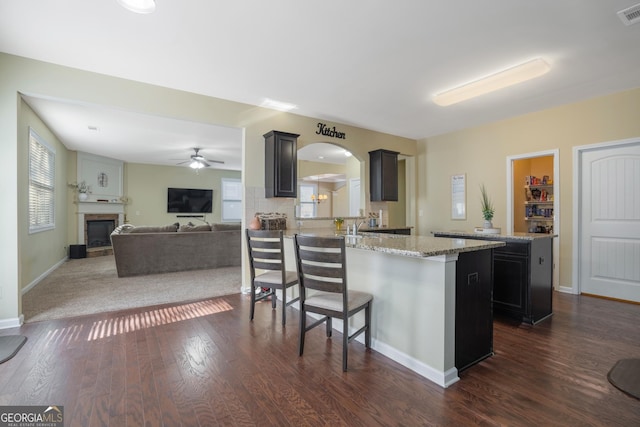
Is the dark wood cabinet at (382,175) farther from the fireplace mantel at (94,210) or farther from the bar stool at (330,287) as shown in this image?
the fireplace mantel at (94,210)

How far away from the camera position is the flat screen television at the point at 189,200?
9305 millimetres

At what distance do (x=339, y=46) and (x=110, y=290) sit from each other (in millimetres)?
4424

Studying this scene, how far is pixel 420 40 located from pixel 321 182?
745 centimetres

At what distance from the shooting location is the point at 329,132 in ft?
16.6

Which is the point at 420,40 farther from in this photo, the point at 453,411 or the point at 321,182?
the point at 321,182

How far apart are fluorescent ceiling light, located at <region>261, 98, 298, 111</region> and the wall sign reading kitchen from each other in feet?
2.17

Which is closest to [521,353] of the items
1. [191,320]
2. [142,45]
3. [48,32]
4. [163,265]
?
[191,320]

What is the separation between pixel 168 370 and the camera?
7.00ft

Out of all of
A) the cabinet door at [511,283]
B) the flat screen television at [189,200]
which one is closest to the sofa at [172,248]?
the flat screen television at [189,200]

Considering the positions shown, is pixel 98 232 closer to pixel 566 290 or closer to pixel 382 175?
pixel 382 175

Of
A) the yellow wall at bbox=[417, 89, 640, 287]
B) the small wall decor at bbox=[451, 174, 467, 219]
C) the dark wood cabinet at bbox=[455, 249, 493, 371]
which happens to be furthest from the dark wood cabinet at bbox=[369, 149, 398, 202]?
the dark wood cabinet at bbox=[455, 249, 493, 371]

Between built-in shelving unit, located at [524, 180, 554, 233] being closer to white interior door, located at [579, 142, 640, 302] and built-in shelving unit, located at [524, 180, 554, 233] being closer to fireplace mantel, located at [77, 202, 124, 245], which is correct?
white interior door, located at [579, 142, 640, 302]

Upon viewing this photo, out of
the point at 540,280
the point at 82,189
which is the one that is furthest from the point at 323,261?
the point at 82,189

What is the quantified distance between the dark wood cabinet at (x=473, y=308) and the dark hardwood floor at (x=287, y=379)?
4.4 inches
